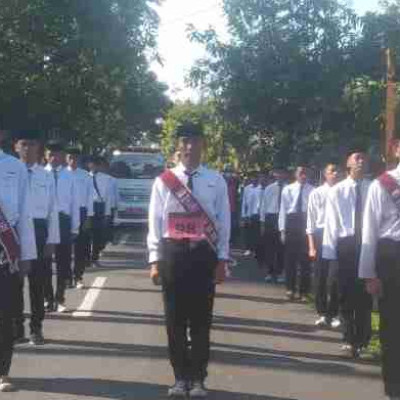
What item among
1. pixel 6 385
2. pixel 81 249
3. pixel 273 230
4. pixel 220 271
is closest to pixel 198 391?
pixel 220 271

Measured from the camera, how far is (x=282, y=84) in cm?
2125

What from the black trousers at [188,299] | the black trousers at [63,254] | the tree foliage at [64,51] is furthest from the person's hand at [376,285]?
the tree foliage at [64,51]

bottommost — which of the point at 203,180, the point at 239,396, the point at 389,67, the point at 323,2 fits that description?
the point at 239,396

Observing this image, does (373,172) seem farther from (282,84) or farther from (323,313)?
(282,84)

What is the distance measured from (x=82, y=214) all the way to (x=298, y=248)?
3.17m

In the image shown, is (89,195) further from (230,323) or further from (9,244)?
(9,244)

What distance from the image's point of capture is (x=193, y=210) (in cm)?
848

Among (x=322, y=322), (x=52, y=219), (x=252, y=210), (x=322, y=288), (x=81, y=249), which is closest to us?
(x=52, y=219)

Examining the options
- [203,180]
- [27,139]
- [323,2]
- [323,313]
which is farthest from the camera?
[323,2]

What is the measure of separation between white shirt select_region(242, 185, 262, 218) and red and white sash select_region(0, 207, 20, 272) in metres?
13.2

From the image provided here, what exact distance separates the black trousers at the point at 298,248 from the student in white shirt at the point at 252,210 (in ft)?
21.2

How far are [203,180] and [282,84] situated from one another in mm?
12927

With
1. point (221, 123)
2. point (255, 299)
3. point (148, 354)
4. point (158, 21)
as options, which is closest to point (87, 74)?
point (158, 21)

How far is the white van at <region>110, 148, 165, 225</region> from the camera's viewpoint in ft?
104
